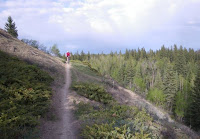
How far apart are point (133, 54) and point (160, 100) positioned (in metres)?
63.1

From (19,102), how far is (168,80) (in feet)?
136

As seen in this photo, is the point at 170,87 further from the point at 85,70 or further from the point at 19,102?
the point at 19,102

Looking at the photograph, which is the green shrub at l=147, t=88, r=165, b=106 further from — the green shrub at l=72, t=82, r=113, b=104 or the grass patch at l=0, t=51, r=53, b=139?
the grass patch at l=0, t=51, r=53, b=139

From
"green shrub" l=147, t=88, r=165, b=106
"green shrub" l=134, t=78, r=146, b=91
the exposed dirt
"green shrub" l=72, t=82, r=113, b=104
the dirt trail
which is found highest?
"green shrub" l=72, t=82, r=113, b=104

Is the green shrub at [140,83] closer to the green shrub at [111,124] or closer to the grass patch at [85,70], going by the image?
the grass patch at [85,70]

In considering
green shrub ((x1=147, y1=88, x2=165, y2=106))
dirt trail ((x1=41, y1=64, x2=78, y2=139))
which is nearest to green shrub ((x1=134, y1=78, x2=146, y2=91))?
green shrub ((x1=147, y1=88, x2=165, y2=106))

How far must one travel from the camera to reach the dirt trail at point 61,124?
21.7ft

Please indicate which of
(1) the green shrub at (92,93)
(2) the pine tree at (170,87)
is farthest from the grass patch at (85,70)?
(2) the pine tree at (170,87)

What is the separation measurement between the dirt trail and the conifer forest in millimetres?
17609

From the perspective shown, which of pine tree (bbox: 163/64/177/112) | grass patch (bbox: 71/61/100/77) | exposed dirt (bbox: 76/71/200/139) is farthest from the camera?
pine tree (bbox: 163/64/177/112)

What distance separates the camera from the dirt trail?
6.62 m

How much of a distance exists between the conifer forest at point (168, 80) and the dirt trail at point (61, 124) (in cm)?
1761

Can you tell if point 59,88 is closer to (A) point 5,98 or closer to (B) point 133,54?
(A) point 5,98

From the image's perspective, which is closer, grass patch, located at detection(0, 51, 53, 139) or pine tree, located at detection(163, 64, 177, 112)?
grass patch, located at detection(0, 51, 53, 139)
